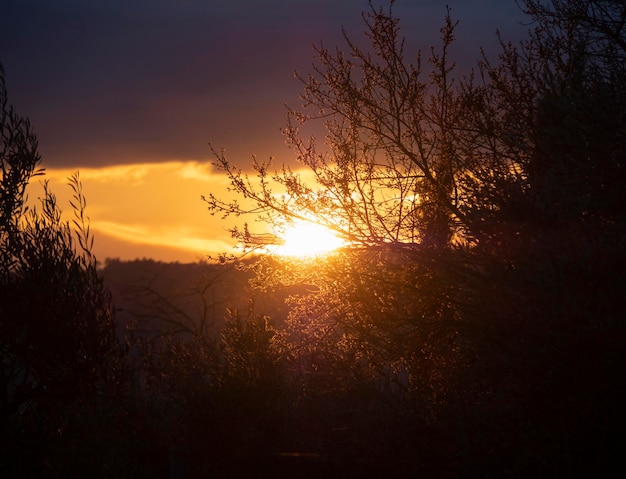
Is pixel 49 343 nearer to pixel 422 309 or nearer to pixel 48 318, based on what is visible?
pixel 48 318

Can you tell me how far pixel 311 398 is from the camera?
13695 millimetres

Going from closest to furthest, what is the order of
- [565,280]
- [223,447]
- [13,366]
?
[565,280]
[13,366]
[223,447]

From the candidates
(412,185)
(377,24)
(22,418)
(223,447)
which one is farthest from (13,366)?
(377,24)

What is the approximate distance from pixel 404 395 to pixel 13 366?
19.3 feet

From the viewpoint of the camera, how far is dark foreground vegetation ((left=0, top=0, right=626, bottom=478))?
8000 mm

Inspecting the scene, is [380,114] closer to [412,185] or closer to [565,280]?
[412,185]

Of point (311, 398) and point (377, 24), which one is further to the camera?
point (311, 398)

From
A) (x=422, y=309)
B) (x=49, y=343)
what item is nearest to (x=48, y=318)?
(x=49, y=343)

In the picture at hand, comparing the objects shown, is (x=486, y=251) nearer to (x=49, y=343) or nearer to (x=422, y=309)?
(x=422, y=309)

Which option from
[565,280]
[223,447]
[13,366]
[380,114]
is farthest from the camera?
[223,447]

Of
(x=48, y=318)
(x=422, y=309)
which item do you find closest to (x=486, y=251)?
(x=422, y=309)

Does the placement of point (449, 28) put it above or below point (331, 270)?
above

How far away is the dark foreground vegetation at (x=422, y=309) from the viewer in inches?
315

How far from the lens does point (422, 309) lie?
11.0m
